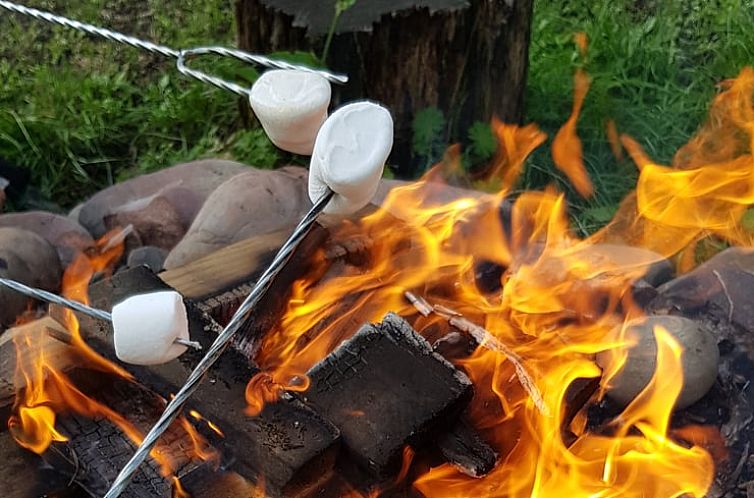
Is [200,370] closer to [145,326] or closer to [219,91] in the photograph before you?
[145,326]

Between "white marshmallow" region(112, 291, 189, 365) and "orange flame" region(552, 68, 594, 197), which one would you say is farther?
"orange flame" region(552, 68, 594, 197)

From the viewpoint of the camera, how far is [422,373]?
1.61m

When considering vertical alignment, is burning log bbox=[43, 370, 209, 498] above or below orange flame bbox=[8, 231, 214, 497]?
below

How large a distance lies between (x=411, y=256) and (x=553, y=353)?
0.45 metres

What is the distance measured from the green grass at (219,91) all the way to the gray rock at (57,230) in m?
0.66

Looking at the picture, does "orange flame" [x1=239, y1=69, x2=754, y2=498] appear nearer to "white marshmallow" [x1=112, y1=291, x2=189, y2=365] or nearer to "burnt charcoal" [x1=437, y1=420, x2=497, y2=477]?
"burnt charcoal" [x1=437, y1=420, x2=497, y2=477]

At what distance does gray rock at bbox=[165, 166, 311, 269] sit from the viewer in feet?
7.75

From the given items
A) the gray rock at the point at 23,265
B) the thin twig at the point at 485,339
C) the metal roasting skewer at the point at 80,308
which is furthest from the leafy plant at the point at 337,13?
the metal roasting skewer at the point at 80,308

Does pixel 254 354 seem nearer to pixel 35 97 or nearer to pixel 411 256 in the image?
pixel 411 256

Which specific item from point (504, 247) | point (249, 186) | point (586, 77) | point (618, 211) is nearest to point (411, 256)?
point (504, 247)

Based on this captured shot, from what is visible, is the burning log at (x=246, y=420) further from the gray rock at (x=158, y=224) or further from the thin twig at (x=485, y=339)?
the gray rock at (x=158, y=224)

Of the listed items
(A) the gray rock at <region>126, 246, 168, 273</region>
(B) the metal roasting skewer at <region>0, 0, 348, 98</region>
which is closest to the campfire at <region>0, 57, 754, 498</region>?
(B) the metal roasting skewer at <region>0, 0, 348, 98</region>

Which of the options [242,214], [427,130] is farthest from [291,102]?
[427,130]

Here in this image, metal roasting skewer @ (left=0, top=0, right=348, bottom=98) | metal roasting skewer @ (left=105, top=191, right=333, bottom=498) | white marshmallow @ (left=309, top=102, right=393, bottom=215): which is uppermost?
metal roasting skewer @ (left=0, top=0, right=348, bottom=98)
